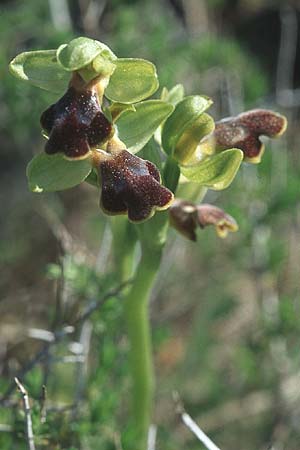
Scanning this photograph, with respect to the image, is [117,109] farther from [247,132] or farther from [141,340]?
[141,340]

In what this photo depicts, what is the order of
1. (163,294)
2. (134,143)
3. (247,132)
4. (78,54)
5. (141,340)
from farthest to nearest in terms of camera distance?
(163,294) < (141,340) < (247,132) < (134,143) < (78,54)

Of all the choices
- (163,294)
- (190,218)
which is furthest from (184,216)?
(163,294)

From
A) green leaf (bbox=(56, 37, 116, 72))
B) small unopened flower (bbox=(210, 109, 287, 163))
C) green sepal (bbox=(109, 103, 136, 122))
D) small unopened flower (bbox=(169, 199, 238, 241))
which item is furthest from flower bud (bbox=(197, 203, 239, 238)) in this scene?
green leaf (bbox=(56, 37, 116, 72))

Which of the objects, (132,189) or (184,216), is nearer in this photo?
(132,189)

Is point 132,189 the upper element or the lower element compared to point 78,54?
lower

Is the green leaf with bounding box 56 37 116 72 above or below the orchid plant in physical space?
above

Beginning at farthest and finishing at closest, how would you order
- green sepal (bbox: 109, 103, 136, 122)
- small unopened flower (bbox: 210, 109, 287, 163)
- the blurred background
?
1. the blurred background
2. small unopened flower (bbox: 210, 109, 287, 163)
3. green sepal (bbox: 109, 103, 136, 122)

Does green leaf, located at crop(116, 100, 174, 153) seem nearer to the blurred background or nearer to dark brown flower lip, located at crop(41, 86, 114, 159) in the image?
dark brown flower lip, located at crop(41, 86, 114, 159)
